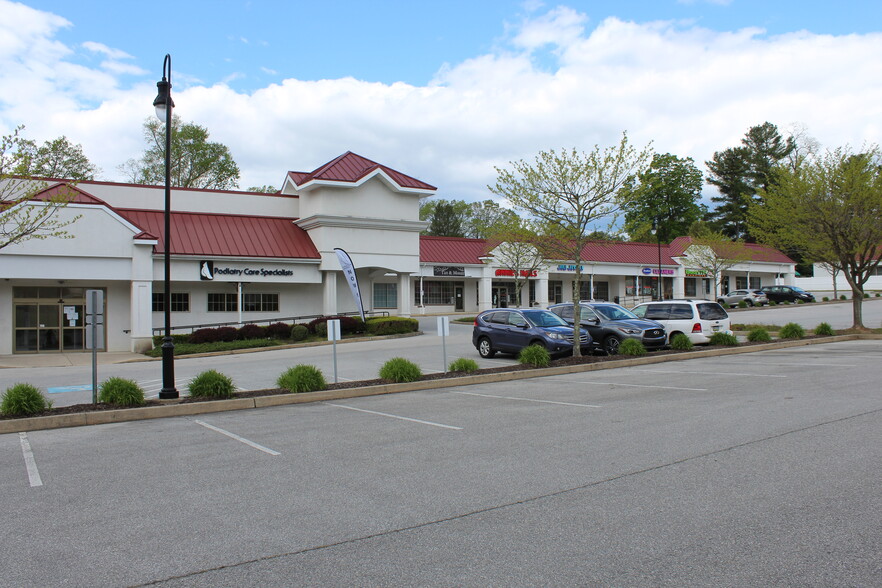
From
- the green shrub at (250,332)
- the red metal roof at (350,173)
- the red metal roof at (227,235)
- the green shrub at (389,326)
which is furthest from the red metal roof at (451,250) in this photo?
the green shrub at (250,332)

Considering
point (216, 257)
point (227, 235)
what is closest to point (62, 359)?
point (216, 257)

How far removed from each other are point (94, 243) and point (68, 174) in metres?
24.6

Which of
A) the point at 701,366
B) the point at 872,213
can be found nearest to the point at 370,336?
the point at 701,366

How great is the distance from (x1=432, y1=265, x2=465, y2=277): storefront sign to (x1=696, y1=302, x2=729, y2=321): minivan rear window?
2467 cm

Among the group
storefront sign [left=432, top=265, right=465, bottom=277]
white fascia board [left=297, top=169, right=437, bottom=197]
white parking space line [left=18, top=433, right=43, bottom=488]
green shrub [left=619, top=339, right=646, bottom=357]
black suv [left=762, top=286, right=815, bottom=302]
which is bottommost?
white parking space line [left=18, top=433, right=43, bottom=488]

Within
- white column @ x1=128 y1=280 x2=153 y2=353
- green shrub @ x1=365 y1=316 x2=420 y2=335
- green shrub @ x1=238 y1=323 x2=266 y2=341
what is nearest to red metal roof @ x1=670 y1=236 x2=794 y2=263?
green shrub @ x1=365 y1=316 x2=420 y2=335

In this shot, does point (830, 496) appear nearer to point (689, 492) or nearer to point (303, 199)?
point (689, 492)

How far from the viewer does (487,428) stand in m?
9.11

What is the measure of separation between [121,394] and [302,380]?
321 centimetres

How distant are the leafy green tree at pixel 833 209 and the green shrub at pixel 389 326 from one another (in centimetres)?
1573

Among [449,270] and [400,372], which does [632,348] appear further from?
[449,270]

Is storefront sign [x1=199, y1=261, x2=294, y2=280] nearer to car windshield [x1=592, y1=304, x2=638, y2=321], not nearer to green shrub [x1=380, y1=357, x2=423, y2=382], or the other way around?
car windshield [x1=592, y1=304, x2=638, y2=321]

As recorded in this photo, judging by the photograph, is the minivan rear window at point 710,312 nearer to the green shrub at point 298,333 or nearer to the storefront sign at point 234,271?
the green shrub at point 298,333

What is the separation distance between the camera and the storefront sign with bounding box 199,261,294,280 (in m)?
29.5
